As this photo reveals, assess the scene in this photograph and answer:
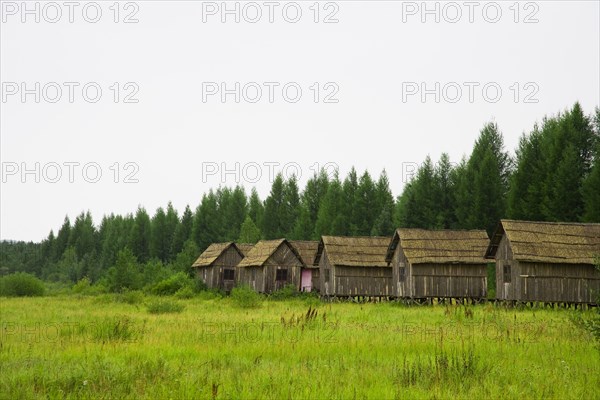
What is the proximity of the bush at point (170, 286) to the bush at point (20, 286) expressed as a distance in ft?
29.8

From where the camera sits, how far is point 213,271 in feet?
181

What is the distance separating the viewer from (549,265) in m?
32.2

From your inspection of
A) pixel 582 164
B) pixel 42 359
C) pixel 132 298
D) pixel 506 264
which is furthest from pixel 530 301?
pixel 42 359

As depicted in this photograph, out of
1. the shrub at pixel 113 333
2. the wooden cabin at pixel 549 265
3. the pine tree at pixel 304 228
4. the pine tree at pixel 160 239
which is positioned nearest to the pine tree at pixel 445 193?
the pine tree at pixel 304 228

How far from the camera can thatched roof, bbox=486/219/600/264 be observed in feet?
104

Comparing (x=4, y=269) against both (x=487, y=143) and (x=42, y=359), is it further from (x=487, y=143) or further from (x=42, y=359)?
(x=42, y=359)

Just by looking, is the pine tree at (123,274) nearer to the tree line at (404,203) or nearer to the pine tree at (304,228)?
the tree line at (404,203)

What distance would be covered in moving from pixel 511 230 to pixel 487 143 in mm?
24908

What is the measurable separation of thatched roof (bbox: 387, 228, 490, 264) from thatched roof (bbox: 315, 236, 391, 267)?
4.37 m

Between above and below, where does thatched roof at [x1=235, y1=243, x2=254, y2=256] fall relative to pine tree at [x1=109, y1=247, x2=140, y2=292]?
above

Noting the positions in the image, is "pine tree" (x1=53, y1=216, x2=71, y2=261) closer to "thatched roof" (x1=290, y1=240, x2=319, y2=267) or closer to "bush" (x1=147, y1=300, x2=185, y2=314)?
"thatched roof" (x1=290, y1=240, x2=319, y2=267)

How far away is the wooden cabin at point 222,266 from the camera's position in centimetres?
5497

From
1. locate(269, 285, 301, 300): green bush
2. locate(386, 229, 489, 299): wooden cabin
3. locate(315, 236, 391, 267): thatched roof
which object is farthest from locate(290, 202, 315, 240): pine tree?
locate(386, 229, 489, 299): wooden cabin

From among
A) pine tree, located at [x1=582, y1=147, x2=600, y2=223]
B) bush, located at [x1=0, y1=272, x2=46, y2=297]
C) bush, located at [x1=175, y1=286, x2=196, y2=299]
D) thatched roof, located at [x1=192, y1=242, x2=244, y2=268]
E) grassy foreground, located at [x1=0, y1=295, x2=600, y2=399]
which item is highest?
pine tree, located at [x1=582, y1=147, x2=600, y2=223]
